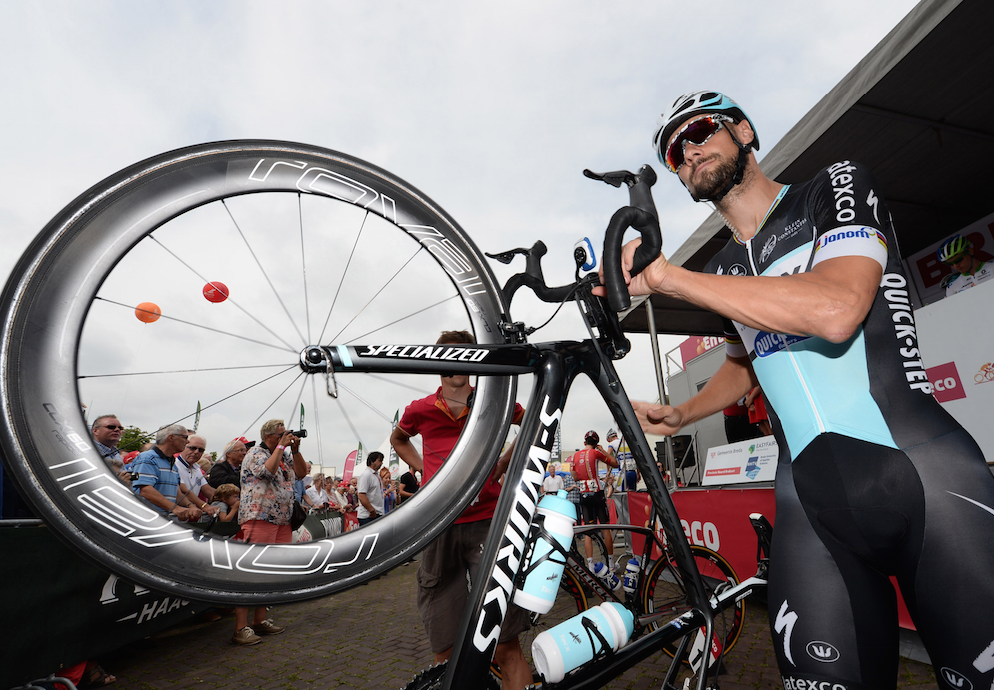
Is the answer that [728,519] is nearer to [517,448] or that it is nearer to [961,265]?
[517,448]

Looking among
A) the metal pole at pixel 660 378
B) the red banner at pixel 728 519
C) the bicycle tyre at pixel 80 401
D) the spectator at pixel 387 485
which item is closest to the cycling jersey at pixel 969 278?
the metal pole at pixel 660 378

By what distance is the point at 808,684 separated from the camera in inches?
51.2

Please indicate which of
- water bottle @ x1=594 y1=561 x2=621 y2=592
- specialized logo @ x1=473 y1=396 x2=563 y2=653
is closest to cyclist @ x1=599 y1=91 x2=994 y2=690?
specialized logo @ x1=473 y1=396 x2=563 y2=653

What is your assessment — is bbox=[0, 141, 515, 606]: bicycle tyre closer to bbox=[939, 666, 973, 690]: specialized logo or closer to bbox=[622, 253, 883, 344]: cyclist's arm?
bbox=[622, 253, 883, 344]: cyclist's arm

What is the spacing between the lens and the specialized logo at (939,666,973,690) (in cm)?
116

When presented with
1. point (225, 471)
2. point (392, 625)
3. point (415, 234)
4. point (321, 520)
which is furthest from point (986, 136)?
point (321, 520)

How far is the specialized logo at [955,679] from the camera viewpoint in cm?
116

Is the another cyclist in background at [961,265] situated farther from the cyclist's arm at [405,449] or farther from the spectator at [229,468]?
the spectator at [229,468]

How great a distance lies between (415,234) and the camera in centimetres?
147

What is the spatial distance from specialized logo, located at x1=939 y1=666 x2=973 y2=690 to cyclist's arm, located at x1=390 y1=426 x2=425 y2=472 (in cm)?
224

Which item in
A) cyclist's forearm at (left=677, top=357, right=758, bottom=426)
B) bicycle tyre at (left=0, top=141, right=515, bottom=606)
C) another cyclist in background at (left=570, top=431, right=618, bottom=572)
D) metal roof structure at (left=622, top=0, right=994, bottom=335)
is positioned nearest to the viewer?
bicycle tyre at (left=0, top=141, right=515, bottom=606)

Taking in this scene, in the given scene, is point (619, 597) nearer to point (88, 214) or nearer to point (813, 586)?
point (813, 586)

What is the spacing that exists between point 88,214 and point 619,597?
4.23m

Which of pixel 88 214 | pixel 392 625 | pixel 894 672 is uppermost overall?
pixel 88 214
